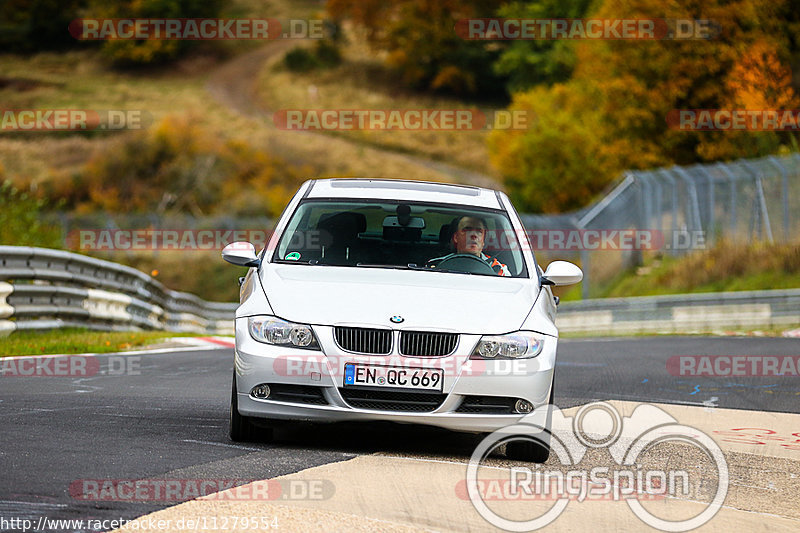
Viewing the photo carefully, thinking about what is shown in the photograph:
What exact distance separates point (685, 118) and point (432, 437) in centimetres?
3875

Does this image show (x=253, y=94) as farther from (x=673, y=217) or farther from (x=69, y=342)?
(x=69, y=342)

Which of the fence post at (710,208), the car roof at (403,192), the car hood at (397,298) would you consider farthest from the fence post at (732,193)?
the car hood at (397,298)

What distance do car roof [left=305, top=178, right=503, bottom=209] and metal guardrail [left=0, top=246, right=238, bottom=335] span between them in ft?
20.8

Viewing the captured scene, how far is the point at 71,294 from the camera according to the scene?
54.5ft

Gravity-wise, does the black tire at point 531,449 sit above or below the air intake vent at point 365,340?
below

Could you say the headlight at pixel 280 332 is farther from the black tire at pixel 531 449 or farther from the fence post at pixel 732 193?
the fence post at pixel 732 193

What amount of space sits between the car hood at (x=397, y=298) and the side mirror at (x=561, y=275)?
0.28 metres

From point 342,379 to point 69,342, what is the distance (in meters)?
8.53

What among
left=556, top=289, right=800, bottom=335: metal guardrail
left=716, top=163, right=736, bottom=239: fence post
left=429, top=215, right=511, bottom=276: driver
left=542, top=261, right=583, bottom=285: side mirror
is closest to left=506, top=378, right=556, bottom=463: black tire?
left=542, top=261, right=583, bottom=285: side mirror

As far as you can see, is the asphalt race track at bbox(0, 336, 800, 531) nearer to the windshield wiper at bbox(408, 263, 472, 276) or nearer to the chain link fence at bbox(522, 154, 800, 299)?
the windshield wiper at bbox(408, 263, 472, 276)

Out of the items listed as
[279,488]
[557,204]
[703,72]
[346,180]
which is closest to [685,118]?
[703,72]

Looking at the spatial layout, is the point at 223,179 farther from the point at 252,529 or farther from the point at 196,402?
the point at 252,529

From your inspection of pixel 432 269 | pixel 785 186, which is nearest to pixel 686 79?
pixel 785 186

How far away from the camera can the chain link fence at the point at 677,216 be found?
3084cm
